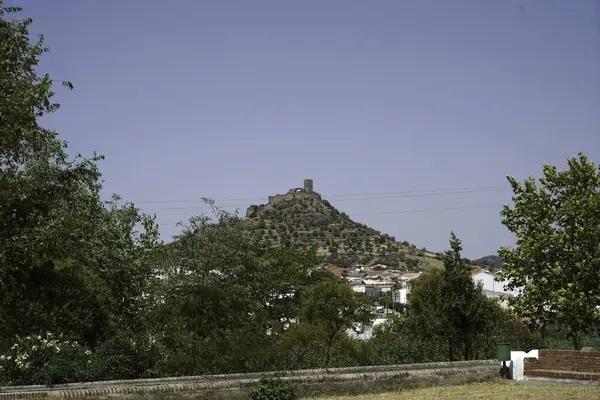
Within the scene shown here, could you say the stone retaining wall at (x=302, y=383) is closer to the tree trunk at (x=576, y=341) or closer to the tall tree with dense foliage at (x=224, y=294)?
the tall tree with dense foliage at (x=224, y=294)

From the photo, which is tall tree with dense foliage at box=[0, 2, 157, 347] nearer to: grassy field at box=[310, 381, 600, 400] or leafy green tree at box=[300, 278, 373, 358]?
grassy field at box=[310, 381, 600, 400]

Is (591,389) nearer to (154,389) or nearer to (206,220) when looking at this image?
(154,389)

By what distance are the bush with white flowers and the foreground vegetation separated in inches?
1.4

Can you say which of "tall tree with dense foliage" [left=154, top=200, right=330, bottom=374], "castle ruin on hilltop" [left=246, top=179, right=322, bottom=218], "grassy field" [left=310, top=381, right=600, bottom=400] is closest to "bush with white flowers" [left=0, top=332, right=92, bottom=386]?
"tall tree with dense foliage" [left=154, top=200, right=330, bottom=374]

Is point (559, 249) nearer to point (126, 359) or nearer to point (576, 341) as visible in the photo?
point (576, 341)

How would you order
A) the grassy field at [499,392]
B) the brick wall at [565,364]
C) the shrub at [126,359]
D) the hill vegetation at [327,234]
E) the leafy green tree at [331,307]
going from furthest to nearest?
the hill vegetation at [327,234] < the leafy green tree at [331,307] < the brick wall at [565,364] < the shrub at [126,359] < the grassy field at [499,392]

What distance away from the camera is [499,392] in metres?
16.5

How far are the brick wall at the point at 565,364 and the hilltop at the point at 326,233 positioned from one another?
120 metres

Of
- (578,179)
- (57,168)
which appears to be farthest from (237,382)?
(578,179)

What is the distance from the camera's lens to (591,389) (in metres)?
16.4

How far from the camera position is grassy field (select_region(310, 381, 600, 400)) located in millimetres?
15380

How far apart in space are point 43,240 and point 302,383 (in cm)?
827

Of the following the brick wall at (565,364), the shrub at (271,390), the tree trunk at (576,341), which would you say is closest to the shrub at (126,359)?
the shrub at (271,390)

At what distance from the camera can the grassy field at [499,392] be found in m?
15.4
